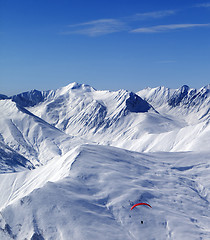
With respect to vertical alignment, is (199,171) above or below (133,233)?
below

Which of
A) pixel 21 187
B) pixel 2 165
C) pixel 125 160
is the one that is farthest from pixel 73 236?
pixel 2 165

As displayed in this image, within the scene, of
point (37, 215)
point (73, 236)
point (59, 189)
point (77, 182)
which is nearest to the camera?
point (73, 236)

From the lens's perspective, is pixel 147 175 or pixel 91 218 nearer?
pixel 91 218

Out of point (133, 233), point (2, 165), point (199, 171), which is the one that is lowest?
point (2, 165)

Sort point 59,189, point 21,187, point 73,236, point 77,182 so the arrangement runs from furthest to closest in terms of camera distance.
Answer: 1. point 21,187
2. point 77,182
3. point 59,189
4. point 73,236

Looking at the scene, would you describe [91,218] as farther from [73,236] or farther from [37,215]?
[37,215]

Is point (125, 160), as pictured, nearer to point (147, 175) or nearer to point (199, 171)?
point (147, 175)
